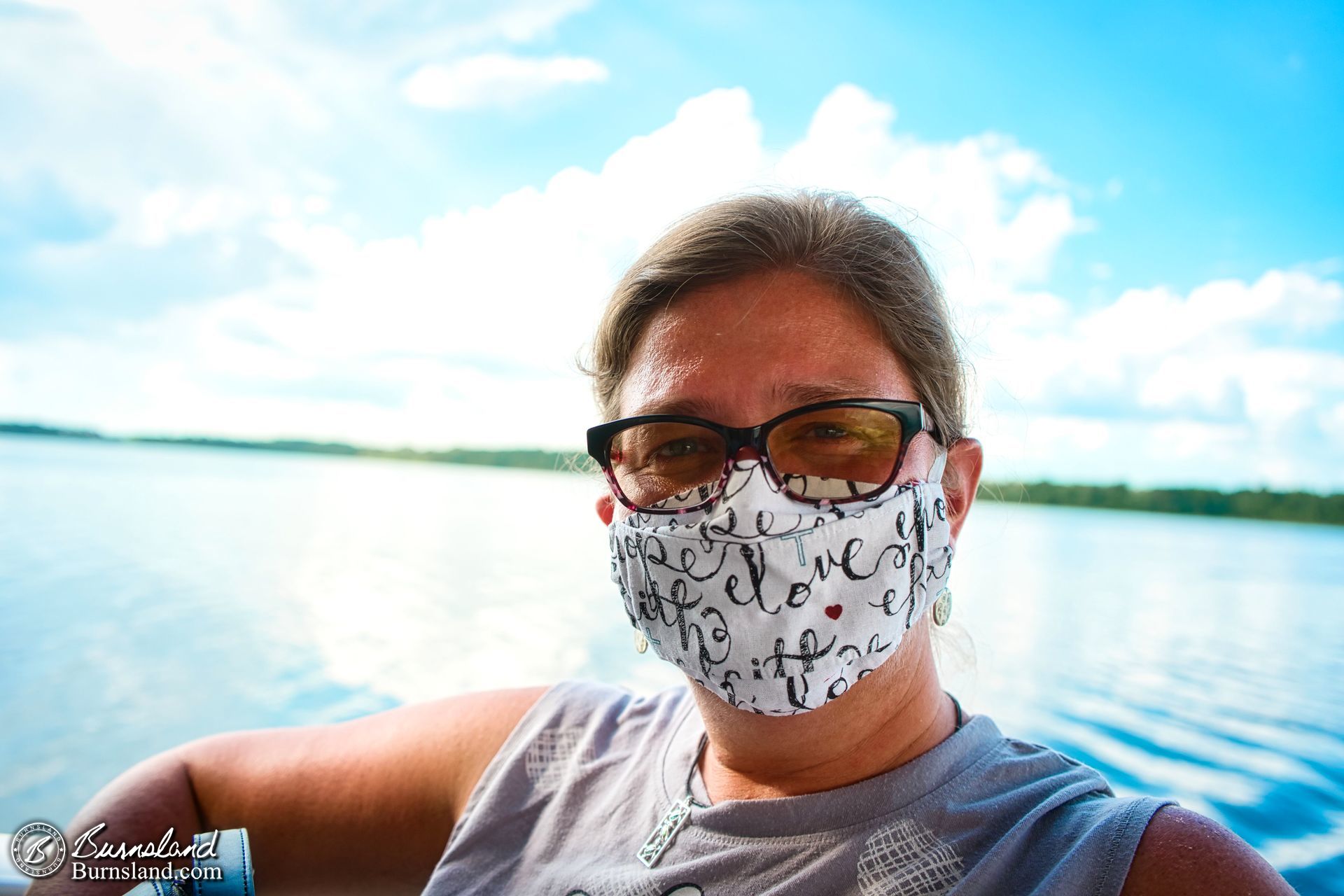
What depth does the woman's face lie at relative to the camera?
1068 millimetres

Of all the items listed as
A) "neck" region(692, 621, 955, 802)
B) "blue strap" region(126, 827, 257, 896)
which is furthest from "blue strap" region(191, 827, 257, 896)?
"neck" region(692, 621, 955, 802)

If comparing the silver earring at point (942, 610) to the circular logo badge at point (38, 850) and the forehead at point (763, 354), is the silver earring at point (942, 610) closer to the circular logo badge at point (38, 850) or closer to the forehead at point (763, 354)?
the forehead at point (763, 354)

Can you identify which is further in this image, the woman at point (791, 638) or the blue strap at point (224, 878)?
the blue strap at point (224, 878)

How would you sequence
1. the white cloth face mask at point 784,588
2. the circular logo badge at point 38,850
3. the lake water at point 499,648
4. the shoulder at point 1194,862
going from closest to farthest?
the shoulder at point 1194,862, the white cloth face mask at point 784,588, the circular logo badge at point 38,850, the lake water at point 499,648

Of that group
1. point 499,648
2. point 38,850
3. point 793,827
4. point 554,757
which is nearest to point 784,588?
point 793,827

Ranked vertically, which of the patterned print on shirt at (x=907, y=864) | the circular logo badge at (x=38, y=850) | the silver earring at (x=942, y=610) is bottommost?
the circular logo badge at (x=38, y=850)

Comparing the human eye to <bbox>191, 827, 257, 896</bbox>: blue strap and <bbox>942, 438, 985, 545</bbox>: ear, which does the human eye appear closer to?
<bbox>942, 438, 985, 545</bbox>: ear

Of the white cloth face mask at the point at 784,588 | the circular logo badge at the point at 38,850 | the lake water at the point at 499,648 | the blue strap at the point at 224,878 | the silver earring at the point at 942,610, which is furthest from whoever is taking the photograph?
the lake water at the point at 499,648

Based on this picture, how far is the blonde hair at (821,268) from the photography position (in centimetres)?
117

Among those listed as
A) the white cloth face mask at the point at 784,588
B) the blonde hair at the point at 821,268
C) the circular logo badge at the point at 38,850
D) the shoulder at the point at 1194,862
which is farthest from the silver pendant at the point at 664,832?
the circular logo badge at the point at 38,850

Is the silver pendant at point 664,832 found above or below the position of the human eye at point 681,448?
below

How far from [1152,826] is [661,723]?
29.4 inches

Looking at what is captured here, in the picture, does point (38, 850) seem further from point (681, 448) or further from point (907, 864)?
point (907, 864)

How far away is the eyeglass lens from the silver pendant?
0.43 metres
